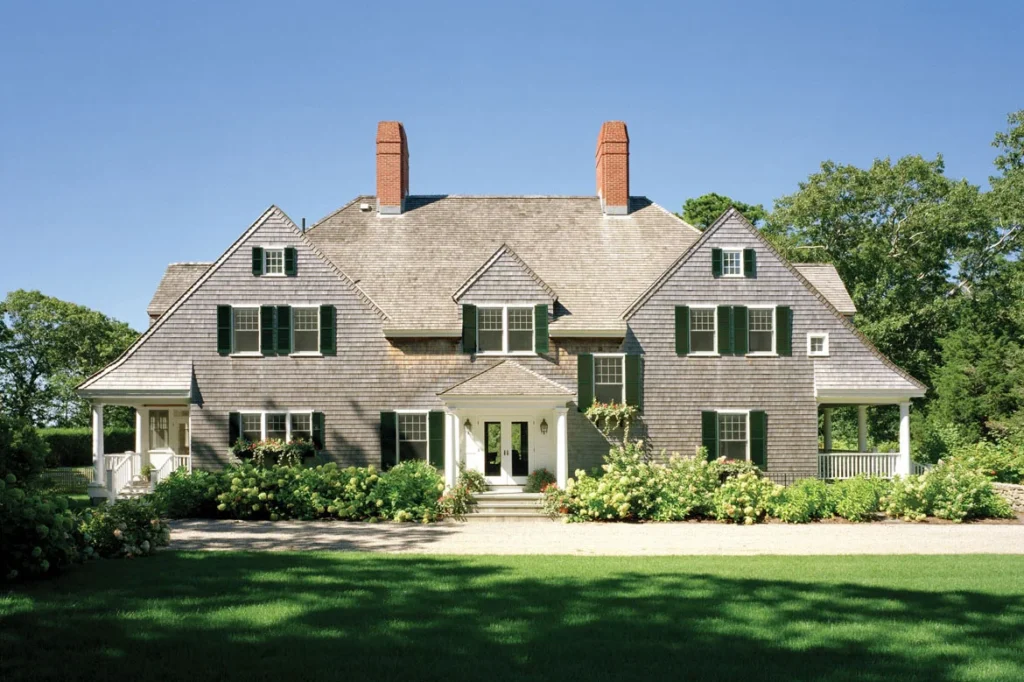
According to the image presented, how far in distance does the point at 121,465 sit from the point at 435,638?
16879 millimetres

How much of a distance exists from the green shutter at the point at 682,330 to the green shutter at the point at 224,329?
1225 cm

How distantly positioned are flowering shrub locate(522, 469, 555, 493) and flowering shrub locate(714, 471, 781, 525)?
4.72 metres

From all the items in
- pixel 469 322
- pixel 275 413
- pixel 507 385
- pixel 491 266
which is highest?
pixel 491 266

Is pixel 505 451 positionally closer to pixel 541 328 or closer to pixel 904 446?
pixel 541 328

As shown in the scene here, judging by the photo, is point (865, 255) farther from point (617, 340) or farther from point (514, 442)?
point (514, 442)

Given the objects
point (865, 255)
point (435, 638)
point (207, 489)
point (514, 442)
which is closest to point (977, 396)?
point (865, 255)

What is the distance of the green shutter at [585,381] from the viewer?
2394 cm

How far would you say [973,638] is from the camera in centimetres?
902

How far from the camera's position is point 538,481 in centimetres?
2302

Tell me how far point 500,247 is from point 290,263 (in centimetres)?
580

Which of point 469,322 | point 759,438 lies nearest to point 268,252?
point 469,322

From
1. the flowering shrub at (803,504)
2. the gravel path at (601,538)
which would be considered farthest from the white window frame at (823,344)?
the gravel path at (601,538)

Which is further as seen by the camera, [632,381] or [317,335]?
[317,335]

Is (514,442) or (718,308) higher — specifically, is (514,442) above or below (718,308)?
below
